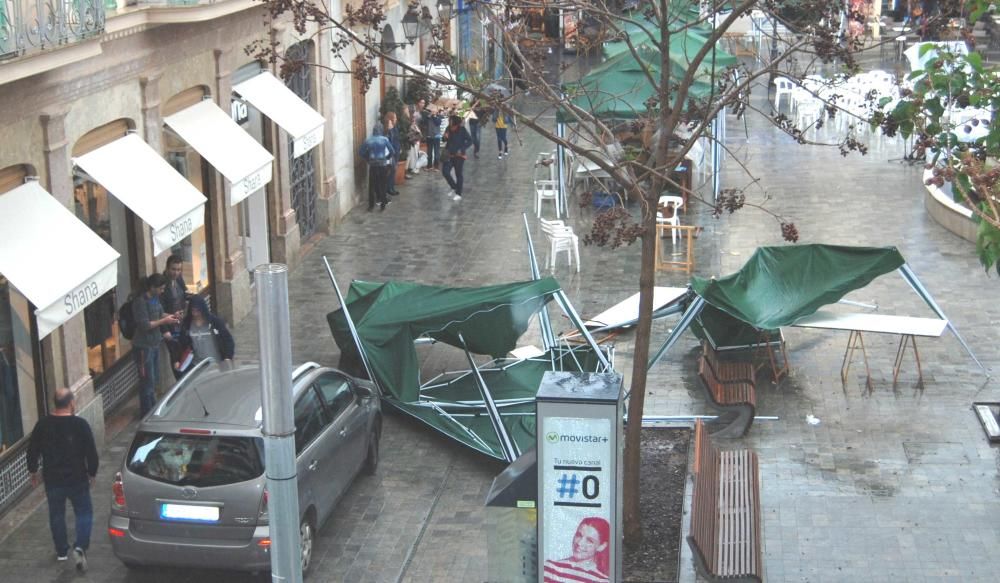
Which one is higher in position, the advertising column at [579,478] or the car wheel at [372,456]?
the advertising column at [579,478]

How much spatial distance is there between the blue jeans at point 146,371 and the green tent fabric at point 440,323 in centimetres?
207

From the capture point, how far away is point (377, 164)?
24.0m

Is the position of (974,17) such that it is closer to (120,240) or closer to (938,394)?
(938,394)

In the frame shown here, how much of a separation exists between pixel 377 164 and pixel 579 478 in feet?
50.8

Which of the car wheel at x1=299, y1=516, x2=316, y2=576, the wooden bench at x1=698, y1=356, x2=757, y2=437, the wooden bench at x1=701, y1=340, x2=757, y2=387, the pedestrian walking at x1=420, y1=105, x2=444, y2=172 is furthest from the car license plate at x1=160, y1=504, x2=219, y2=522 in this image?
the pedestrian walking at x1=420, y1=105, x2=444, y2=172

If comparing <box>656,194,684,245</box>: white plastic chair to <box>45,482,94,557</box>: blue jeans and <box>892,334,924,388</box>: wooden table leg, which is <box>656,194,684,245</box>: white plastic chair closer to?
<box>892,334,924,388</box>: wooden table leg

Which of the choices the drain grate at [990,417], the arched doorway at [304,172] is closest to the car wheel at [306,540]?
the drain grate at [990,417]

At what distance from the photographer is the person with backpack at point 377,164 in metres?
23.9

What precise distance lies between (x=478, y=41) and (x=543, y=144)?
5996mm

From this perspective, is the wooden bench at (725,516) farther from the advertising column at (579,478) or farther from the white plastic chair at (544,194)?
the white plastic chair at (544,194)

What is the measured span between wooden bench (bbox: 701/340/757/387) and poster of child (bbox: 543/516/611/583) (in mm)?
5319

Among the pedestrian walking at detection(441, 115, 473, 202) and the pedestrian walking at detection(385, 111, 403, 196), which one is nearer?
the pedestrian walking at detection(441, 115, 473, 202)

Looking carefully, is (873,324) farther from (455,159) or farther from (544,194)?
(455,159)

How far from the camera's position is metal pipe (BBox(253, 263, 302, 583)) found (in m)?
5.66
